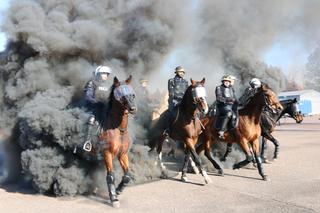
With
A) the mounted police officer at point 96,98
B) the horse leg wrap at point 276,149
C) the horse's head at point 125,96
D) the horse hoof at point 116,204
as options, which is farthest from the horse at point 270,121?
the horse's head at point 125,96

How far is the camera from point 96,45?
1081cm

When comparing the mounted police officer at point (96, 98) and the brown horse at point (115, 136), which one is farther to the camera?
the mounted police officer at point (96, 98)

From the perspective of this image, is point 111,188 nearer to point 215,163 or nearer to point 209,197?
point 209,197

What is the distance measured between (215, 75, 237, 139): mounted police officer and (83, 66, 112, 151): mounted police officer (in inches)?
125

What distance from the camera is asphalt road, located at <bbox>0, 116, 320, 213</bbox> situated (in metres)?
7.45

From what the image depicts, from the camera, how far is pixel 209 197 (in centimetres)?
823

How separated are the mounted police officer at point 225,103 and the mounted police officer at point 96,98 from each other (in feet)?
10.4

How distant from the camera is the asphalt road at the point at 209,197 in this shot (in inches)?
293

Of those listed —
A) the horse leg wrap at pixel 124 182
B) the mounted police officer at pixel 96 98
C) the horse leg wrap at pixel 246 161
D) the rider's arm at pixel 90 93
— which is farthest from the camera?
the horse leg wrap at pixel 246 161

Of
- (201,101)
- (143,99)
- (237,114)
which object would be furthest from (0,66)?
(237,114)

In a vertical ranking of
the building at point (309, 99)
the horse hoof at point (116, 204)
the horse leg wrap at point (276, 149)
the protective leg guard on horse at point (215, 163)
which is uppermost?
the building at point (309, 99)

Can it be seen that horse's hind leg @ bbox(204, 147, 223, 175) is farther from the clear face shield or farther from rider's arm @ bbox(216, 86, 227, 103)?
the clear face shield

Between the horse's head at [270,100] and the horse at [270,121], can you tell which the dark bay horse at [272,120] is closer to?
the horse at [270,121]

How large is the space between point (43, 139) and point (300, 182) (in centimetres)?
604
